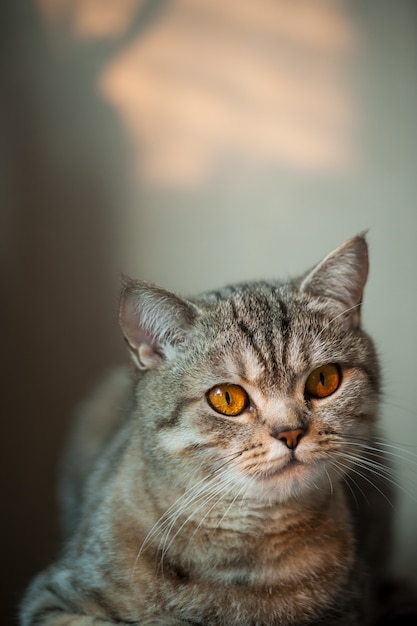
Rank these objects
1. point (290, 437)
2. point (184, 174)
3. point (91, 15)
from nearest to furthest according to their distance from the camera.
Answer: point (290, 437) → point (91, 15) → point (184, 174)

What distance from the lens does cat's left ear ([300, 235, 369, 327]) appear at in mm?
1180

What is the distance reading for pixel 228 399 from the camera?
108 cm

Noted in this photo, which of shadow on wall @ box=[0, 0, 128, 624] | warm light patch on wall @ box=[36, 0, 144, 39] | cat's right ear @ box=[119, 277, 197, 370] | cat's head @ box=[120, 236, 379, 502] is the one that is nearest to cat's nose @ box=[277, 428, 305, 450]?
cat's head @ box=[120, 236, 379, 502]

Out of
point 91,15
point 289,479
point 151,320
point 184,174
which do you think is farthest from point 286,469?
point 91,15

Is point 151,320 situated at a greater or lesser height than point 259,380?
greater

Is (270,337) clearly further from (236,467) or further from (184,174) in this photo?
(184,174)

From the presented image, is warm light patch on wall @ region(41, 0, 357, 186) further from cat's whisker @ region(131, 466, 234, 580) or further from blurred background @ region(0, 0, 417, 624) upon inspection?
cat's whisker @ region(131, 466, 234, 580)

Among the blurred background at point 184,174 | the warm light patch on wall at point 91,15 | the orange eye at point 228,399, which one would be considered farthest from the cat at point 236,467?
the warm light patch on wall at point 91,15

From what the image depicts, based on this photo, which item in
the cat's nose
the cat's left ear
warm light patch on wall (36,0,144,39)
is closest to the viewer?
the cat's nose

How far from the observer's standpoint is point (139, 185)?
5.55 ft

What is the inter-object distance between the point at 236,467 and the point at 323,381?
0.21m

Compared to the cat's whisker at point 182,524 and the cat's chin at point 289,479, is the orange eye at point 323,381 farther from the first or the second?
the cat's whisker at point 182,524

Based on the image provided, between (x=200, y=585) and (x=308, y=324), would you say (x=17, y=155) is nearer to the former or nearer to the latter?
(x=308, y=324)

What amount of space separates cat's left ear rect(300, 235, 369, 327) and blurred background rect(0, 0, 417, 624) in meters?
0.48
